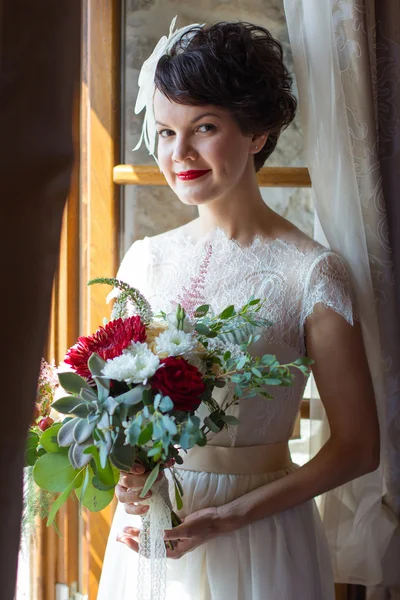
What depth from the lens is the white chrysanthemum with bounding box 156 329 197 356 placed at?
1.12m

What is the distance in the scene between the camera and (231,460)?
4.83 ft

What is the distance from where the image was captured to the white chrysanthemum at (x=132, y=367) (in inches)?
42.4

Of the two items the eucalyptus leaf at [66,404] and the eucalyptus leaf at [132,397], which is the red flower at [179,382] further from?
the eucalyptus leaf at [66,404]

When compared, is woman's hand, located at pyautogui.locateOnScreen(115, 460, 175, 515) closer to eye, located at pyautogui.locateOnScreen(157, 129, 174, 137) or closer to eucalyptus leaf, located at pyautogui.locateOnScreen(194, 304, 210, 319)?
eucalyptus leaf, located at pyautogui.locateOnScreen(194, 304, 210, 319)

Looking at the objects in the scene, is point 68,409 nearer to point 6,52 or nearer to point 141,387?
point 141,387

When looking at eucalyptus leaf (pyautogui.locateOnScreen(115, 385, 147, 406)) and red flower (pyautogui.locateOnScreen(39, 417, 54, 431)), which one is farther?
red flower (pyautogui.locateOnScreen(39, 417, 54, 431))

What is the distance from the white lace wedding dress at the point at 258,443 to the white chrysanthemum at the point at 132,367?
1.21 feet

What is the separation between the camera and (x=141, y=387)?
1.09 metres

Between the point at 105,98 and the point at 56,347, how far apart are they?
67cm

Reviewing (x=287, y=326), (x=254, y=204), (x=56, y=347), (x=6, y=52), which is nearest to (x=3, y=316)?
(x=6, y=52)

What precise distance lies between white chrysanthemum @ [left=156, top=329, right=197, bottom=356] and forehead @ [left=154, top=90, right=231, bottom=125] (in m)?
0.53

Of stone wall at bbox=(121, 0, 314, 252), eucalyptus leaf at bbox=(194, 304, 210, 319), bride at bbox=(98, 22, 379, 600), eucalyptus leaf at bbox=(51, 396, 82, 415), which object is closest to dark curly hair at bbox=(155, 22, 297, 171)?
bride at bbox=(98, 22, 379, 600)

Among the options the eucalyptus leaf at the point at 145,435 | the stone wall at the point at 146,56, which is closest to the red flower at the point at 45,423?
the eucalyptus leaf at the point at 145,435

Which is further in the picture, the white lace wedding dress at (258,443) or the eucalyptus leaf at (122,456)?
the white lace wedding dress at (258,443)
